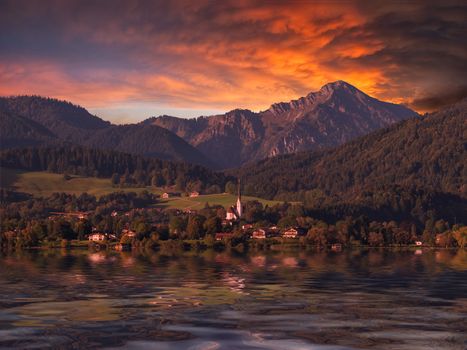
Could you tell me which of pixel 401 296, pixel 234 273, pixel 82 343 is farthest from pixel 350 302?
pixel 234 273

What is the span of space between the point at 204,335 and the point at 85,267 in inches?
3350

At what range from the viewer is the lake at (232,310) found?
57.8 meters

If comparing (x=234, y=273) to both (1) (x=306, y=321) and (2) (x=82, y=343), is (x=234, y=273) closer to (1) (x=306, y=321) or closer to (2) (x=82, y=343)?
(1) (x=306, y=321)

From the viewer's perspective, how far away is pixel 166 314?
232 feet

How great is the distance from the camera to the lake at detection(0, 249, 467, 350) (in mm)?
57781

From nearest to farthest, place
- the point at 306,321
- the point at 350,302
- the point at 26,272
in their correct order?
1. the point at 306,321
2. the point at 350,302
3. the point at 26,272

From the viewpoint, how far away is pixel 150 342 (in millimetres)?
56969

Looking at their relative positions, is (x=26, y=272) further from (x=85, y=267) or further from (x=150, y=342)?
(x=150, y=342)

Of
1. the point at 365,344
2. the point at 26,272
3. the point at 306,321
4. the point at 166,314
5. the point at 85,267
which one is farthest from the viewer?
the point at 85,267

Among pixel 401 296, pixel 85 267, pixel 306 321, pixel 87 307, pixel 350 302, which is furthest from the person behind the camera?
pixel 85 267

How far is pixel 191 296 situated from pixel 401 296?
24799mm

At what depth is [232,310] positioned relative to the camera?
74062 mm

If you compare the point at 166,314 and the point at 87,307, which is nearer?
the point at 166,314

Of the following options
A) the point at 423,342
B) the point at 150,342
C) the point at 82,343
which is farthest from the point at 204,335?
the point at 423,342
